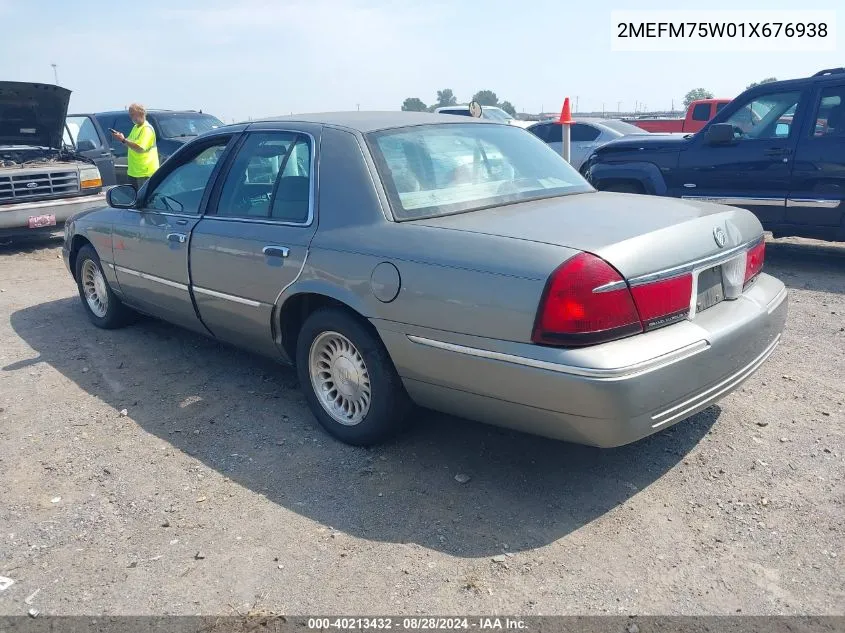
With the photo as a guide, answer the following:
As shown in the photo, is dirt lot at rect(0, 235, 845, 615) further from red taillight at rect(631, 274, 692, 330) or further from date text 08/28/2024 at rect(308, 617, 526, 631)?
red taillight at rect(631, 274, 692, 330)

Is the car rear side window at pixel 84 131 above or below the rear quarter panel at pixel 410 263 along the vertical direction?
above

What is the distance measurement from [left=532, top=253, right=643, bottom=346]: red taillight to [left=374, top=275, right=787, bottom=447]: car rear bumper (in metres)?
0.06

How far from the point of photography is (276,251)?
383 centimetres

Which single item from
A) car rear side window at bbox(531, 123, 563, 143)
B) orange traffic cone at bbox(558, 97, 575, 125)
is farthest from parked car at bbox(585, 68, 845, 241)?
car rear side window at bbox(531, 123, 563, 143)

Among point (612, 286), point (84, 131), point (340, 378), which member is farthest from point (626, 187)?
point (84, 131)

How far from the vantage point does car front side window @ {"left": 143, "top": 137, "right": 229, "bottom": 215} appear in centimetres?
456

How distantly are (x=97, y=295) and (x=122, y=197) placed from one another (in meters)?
1.20

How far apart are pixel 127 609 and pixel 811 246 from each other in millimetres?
8305

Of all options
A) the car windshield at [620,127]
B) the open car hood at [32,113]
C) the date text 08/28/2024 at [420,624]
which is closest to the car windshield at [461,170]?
the date text 08/28/2024 at [420,624]

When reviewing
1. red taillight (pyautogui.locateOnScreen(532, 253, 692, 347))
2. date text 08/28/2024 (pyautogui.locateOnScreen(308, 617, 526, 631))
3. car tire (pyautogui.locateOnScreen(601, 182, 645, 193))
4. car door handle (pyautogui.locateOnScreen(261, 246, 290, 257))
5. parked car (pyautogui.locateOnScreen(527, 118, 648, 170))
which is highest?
parked car (pyautogui.locateOnScreen(527, 118, 648, 170))

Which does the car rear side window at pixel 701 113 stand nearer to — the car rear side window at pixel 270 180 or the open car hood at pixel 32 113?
the open car hood at pixel 32 113

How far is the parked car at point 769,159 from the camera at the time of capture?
698 centimetres

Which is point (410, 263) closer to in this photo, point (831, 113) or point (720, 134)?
point (720, 134)

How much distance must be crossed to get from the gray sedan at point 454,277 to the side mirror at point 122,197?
33 centimetres
